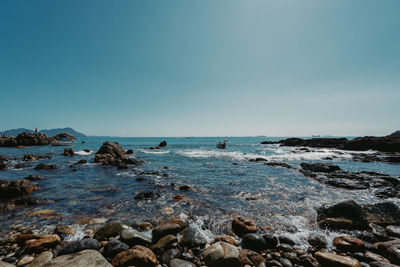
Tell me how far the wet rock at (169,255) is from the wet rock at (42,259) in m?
2.63

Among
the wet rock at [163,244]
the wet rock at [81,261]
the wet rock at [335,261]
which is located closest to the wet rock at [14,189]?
the wet rock at [81,261]

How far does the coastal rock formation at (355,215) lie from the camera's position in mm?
6016

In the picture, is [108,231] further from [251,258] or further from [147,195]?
[251,258]

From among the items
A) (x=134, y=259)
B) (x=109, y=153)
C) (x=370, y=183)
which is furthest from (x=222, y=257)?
(x=109, y=153)

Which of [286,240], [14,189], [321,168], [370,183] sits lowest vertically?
[370,183]

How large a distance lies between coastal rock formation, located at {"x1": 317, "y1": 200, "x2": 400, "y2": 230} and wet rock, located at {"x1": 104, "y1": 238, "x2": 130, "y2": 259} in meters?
7.03

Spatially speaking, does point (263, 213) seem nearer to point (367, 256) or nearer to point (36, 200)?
point (367, 256)

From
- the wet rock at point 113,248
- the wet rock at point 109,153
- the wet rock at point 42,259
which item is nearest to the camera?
the wet rock at point 42,259

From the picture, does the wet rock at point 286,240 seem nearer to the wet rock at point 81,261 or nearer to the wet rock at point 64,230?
the wet rock at point 81,261

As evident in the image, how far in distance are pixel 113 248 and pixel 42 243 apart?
207 centimetres

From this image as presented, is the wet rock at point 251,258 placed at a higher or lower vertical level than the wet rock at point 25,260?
lower

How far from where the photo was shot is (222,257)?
401 cm

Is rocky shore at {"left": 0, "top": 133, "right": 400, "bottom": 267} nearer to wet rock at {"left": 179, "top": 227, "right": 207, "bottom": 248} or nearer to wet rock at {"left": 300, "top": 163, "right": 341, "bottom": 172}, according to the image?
wet rock at {"left": 179, "top": 227, "right": 207, "bottom": 248}

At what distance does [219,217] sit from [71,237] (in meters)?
5.28
